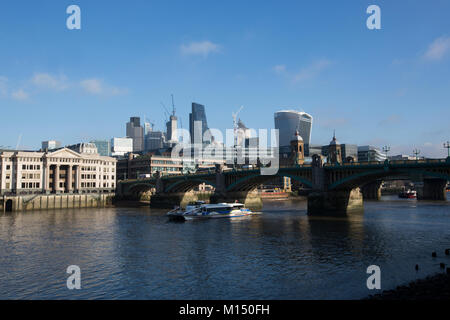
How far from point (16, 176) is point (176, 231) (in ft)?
336

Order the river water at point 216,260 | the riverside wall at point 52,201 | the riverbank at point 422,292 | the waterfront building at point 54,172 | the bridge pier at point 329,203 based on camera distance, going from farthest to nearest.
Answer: the waterfront building at point 54,172 < the riverside wall at point 52,201 < the bridge pier at point 329,203 < the river water at point 216,260 < the riverbank at point 422,292

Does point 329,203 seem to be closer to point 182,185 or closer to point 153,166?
point 182,185

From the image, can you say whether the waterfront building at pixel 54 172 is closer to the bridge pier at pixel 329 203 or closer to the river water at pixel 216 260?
the river water at pixel 216 260

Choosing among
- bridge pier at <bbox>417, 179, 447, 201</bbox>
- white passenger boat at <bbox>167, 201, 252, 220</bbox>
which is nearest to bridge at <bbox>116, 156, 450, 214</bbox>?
white passenger boat at <bbox>167, 201, 252, 220</bbox>

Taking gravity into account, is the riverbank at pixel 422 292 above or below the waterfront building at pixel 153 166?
below

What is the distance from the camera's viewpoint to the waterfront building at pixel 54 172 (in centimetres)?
13350

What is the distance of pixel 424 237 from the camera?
158 ft

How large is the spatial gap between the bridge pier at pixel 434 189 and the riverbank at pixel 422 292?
140061 mm

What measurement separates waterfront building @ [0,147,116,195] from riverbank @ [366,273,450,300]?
437 feet

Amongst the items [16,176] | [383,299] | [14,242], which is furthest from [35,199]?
[383,299]

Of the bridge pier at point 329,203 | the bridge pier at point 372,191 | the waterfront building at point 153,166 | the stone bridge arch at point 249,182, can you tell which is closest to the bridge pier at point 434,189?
the bridge pier at point 372,191

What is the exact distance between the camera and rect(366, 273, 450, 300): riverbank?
22.0 metres

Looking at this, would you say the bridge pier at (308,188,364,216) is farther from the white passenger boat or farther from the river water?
the river water
